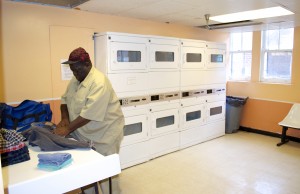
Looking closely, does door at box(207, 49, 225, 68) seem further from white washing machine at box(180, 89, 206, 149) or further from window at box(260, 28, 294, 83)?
window at box(260, 28, 294, 83)

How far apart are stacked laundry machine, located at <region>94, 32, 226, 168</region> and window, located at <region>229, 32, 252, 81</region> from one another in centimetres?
98

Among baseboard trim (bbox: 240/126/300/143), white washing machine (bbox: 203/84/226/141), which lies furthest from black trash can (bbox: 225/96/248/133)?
baseboard trim (bbox: 240/126/300/143)

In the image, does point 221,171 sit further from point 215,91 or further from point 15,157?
point 15,157

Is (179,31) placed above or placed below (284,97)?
above

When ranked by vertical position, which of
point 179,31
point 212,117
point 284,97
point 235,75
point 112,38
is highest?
point 179,31

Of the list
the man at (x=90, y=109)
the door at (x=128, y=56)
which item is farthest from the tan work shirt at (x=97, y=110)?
the door at (x=128, y=56)

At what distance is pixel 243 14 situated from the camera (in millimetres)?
3832

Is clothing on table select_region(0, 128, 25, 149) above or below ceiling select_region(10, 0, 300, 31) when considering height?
below

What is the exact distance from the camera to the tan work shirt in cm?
209

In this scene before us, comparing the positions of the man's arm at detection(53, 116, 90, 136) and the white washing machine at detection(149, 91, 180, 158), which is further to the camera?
the white washing machine at detection(149, 91, 180, 158)

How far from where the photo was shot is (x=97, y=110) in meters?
2.09

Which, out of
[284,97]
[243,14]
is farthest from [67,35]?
[284,97]

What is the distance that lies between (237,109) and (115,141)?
3854 mm

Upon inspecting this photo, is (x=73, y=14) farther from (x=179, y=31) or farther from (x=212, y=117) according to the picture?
(x=212, y=117)
